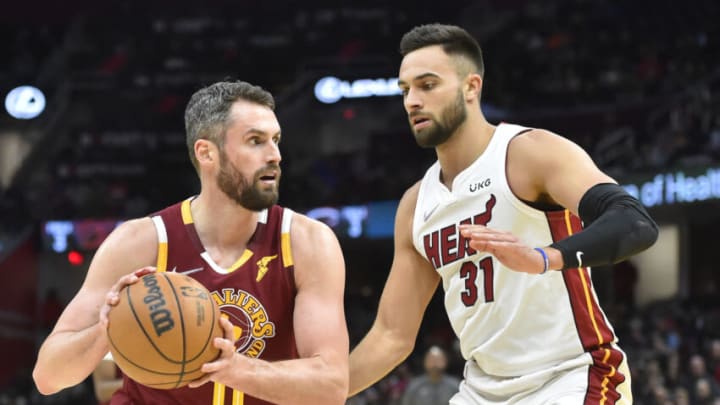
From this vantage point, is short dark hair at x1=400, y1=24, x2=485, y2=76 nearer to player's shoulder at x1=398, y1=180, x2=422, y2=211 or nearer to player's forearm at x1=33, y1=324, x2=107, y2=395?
player's shoulder at x1=398, y1=180, x2=422, y2=211

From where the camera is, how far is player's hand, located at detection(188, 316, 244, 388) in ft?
12.1

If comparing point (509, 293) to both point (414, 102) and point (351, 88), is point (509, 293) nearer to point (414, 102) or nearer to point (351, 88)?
point (414, 102)

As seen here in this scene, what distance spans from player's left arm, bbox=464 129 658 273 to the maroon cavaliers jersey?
0.96m

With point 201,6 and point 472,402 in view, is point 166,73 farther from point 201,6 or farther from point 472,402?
point 472,402

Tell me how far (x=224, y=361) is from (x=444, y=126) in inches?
59.7

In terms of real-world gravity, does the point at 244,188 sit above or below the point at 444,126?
below

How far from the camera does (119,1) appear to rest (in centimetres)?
2758

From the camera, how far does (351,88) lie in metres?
24.1

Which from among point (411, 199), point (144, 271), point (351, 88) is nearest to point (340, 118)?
point (351, 88)

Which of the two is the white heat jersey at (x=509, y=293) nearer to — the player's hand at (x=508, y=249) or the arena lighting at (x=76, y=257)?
the player's hand at (x=508, y=249)

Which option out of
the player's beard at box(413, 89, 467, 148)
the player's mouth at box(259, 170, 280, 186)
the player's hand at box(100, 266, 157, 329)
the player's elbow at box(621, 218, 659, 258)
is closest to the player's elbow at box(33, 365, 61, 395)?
the player's hand at box(100, 266, 157, 329)

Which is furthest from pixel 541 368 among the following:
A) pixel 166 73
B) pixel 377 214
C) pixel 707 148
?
pixel 166 73

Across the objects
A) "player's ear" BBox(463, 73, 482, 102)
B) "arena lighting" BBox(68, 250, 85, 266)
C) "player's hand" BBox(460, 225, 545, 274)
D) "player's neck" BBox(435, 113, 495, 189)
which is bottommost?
"player's hand" BBox(460, 225, 545, 274)

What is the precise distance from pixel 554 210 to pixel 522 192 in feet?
0.48
